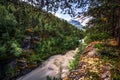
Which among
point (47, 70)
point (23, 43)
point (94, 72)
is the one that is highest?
point (94, 72)

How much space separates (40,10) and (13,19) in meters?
30.2

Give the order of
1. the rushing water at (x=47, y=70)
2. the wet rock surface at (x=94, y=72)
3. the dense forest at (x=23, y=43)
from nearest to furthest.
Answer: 1. the wet rock surface at (x=94, y=72)
2. the rushing water at (x=47, y=70)
3. the dense forest at (x=23, y=43)

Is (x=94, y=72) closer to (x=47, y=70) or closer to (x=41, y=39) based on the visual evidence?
(x=47, y=70)

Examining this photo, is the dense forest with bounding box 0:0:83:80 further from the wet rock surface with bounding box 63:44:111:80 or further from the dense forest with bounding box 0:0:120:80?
the wet rock surface with bounding box 63:44:111:80

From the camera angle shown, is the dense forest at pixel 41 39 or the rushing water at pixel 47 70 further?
the rushing water at pixel 47 70

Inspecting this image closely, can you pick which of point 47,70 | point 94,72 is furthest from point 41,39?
point 94,72

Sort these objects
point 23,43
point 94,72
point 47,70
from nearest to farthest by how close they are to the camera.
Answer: point 94,72 → point 47,70 → point 23,43

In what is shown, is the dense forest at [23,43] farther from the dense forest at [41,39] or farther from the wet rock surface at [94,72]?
the wet rock surface at [94,72]

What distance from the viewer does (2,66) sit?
31.0 meters

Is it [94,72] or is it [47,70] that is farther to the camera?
[47,70]

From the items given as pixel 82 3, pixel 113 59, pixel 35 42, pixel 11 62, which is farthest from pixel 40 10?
pixel 35 42

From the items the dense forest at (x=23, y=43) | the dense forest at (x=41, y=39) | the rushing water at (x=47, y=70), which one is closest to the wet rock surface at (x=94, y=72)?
the dense forest at (x=41, y=39)

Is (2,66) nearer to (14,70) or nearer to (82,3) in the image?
(14,70)

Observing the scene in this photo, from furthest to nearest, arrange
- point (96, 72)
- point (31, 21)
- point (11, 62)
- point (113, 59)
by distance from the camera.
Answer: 1. point (31, 21)
2. point (11, 62)
3. point (113, 59)
4. point (96, 72)
